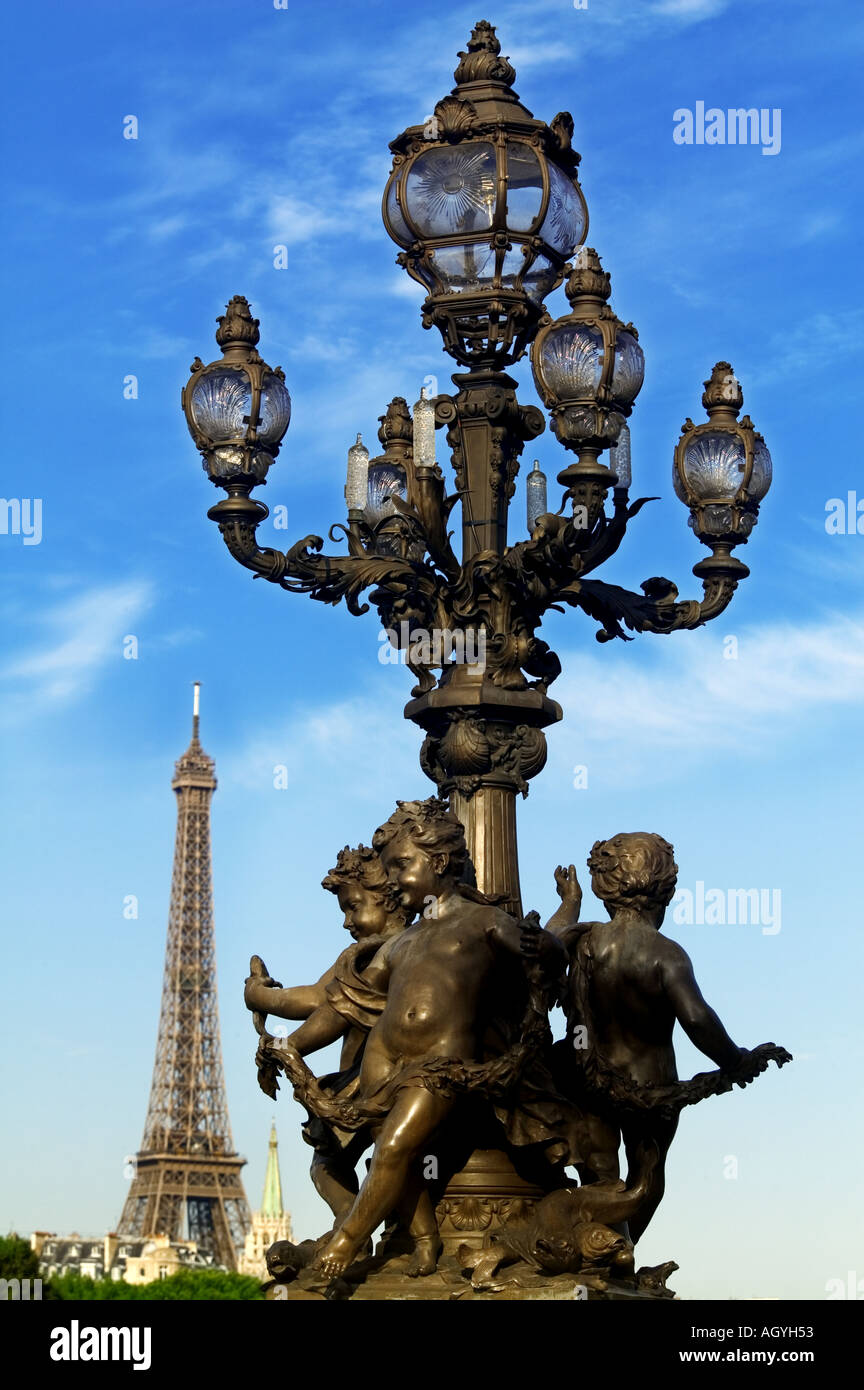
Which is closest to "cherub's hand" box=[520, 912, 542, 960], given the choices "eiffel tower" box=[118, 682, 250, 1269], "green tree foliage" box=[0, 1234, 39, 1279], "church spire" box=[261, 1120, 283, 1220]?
"green tree foliage" box=[0, 1234, 39, 1279]

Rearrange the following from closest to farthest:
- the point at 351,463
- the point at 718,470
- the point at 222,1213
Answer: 1. the point at 718,470
2. the point at 351,463
3. the point at 222,1213

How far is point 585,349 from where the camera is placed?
49.4 ft

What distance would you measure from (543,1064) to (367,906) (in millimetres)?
1386

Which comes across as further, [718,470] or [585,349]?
[718,470]

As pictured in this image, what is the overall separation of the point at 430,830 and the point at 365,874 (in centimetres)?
84

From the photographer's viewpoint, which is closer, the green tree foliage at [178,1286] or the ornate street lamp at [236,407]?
the ornate street lamp at [236,407]

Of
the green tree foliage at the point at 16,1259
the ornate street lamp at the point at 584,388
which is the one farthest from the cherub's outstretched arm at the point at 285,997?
the green tree foliage at the point at 16,1259

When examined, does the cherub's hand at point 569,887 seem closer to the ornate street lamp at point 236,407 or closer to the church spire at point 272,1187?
the ornate street lamp at point 236,407

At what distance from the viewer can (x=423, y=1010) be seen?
13828 mm

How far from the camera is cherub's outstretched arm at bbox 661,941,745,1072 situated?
555 inches

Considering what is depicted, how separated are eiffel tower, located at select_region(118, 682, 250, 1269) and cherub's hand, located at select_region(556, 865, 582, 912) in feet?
319

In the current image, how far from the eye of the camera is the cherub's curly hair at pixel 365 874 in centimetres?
1480
